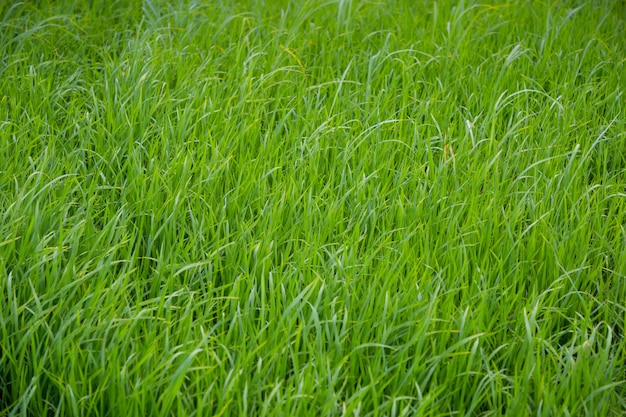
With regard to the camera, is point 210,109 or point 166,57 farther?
point 166,57

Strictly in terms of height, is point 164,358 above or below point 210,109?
below

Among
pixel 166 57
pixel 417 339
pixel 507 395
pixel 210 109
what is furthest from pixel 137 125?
pixel 507 395

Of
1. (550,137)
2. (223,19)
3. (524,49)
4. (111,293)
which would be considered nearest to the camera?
(111,293)

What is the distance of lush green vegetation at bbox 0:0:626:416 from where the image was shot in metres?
1.99

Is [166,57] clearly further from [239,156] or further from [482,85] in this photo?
[482,85]

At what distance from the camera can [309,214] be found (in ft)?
8.23

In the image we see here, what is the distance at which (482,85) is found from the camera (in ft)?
11.3

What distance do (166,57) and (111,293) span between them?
170 cm

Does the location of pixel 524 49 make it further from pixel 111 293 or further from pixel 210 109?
pixel 111 293

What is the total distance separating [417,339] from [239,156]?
1176mm

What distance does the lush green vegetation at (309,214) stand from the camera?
6.51 ft

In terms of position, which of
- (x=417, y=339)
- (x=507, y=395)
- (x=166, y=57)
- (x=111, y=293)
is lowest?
(x=507, y=395)

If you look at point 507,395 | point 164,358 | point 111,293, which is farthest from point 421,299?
point 111,293

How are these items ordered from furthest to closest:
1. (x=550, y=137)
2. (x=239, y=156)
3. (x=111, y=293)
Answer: (x=550, y=137)
(x=239, y=156)
(x=111, y=293)
